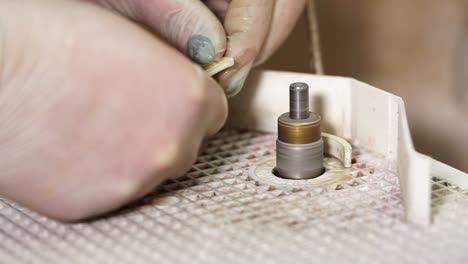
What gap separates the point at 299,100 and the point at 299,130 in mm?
36

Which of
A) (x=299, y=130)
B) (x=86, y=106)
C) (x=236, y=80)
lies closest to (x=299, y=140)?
(x=299, y=130)

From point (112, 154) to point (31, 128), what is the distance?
0.27 feet

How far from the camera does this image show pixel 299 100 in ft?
2.49

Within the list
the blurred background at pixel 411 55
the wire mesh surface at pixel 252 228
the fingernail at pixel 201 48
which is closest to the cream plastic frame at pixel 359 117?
the wire mesh surface at pixel 252 228

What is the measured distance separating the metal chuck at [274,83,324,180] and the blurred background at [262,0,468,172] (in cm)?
51

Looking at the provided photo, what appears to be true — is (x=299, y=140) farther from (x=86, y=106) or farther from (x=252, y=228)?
(x=86, y=106)

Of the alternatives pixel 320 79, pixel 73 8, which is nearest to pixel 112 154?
pixel 73 8

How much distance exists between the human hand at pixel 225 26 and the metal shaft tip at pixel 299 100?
3.5 inches

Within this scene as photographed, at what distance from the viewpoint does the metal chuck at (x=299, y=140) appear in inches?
29.9

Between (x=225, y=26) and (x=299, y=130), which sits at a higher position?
(x=225, y=26)

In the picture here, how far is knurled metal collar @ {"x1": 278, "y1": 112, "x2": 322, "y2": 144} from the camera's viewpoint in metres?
0.76

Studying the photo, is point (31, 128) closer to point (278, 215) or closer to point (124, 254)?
point (124, 254)

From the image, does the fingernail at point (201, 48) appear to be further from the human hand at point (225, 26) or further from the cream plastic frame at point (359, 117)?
the cream plastic frame at point (359, 117)

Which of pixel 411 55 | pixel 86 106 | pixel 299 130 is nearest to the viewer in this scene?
pixel 86 106
